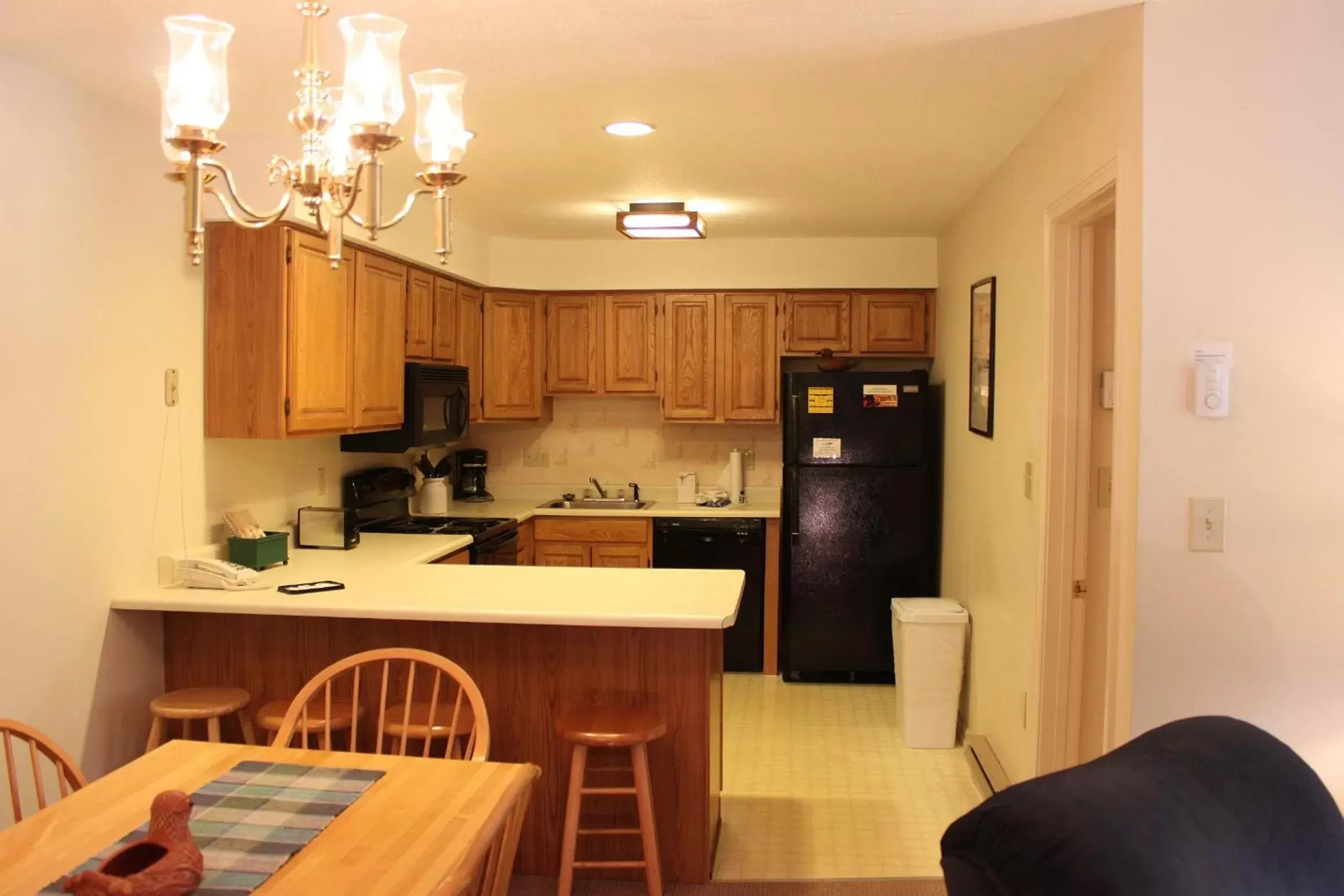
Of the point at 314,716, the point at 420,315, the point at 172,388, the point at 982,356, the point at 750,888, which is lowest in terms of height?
the point at 750,888

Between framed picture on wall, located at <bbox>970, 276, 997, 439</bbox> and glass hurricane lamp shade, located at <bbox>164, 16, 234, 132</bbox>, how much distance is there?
2960mm

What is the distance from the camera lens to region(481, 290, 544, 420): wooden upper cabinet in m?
5.59

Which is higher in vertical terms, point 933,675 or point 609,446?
point 609,446

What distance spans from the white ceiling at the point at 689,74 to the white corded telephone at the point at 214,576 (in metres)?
1.38

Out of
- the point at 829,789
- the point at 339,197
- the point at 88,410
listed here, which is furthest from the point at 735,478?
the point at 339,197

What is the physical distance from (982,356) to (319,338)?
8.23 feet

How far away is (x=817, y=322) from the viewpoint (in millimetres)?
5602

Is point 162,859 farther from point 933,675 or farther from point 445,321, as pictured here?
point 445,321

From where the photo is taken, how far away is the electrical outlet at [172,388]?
3.24 meters

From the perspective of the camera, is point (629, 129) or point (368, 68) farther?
point (629, 129)

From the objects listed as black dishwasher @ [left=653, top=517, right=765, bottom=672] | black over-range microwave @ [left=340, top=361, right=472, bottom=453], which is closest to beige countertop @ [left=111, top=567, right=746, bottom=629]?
black over-range microwave @ [left=340, top=361, right=472, bottom=453]

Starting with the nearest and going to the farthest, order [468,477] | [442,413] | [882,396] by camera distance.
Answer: [442,413] < [882,396] < [468,477]

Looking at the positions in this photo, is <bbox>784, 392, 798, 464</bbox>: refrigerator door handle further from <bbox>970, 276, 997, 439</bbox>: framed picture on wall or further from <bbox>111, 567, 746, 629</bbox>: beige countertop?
<bbox>111, 567, 746, 629</bbox>: beige countertop

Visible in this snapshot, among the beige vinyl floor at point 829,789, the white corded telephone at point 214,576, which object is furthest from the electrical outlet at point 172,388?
the beige vinyl floor at point 829,789
